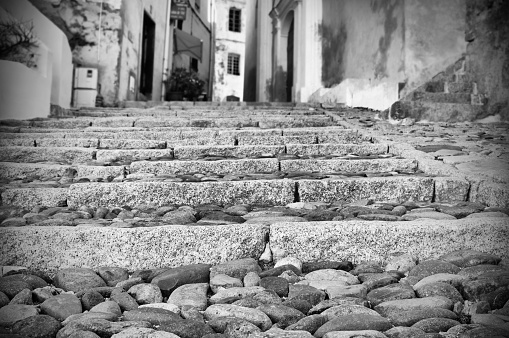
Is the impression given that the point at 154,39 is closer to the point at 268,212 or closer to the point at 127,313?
the point at 268,212

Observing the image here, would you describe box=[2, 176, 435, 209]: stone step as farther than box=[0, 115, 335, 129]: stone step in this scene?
No

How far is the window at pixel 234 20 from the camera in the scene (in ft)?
94.9

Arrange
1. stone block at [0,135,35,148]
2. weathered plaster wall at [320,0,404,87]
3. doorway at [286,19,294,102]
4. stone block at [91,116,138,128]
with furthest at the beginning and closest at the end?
doorway at [286,19,294,102]
weathered plaster wall at [320,0,404,87]
stone block at [91,116,138,128]
stone block at [0,135,35,148]

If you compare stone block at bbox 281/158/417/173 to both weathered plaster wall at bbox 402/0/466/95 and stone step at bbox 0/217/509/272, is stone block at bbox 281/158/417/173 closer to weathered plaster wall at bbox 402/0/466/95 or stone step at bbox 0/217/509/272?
stone step at bbox 0/217/509/272

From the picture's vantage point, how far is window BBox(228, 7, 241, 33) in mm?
28938

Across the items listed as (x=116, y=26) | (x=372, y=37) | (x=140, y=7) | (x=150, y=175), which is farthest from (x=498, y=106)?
(x=140, y=7)

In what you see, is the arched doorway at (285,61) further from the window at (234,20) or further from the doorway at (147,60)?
the window at (234,20)

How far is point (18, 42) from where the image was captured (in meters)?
5.50

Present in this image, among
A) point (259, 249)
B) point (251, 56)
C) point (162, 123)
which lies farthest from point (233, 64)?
point (259, 249)

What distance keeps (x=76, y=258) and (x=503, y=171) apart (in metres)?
2.42

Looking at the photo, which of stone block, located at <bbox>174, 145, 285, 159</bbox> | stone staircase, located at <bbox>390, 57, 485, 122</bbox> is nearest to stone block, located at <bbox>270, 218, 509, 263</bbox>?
stone block, located at <bbox>174, 145, 285, 159</bbox>

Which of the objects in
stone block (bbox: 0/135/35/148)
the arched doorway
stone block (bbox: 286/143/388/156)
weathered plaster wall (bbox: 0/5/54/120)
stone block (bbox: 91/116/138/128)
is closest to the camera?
stone block (bbox: 286/143/388/156)

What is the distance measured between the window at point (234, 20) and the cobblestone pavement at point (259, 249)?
27083 millimetres

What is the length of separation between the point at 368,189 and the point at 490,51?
473 cm
